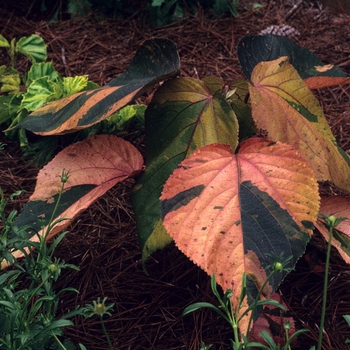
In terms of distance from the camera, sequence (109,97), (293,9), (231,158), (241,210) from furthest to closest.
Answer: (293,9)
(109,97)
(231,158)
(241,210)

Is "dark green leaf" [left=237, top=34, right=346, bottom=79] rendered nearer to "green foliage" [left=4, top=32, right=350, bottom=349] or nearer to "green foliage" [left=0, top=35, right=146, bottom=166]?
"green foliage" [left=4, top=32, right=350, bottom=349]

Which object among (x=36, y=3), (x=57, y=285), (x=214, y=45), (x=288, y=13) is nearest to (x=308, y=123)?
(x=57, y=285)

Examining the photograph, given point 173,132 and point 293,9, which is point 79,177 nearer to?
point 173,132

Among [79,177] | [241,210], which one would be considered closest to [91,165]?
[79,177]

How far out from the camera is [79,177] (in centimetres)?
133

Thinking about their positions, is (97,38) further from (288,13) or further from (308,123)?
(308,123)

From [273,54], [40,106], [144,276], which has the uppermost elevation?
[273,54]

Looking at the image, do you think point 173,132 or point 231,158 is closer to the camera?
point 231,158

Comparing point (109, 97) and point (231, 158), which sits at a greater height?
point (109, 97)

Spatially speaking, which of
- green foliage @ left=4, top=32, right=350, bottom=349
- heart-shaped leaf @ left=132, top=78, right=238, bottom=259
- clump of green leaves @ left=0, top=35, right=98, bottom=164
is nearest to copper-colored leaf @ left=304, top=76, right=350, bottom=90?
green foliage @ left=4, top=32, right=350, bottom=349

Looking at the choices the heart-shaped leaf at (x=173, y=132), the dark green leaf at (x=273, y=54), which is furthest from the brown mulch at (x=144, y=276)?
the dark green leaf at (x=273, y=54)

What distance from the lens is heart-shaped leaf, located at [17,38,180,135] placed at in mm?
1273

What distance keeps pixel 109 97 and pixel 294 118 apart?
18.0 inches

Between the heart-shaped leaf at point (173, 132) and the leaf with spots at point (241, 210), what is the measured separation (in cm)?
11
